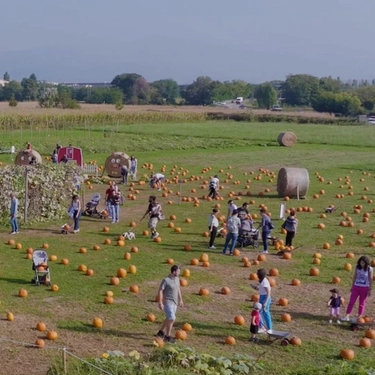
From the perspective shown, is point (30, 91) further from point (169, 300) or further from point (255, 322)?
point (255, 322)

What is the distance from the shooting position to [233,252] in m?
23.2

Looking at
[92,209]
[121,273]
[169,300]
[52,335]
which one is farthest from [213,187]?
[52,335]

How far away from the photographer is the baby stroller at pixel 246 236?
80.1ft

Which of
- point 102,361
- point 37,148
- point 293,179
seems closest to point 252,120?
point 37,148

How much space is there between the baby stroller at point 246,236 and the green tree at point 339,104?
131m

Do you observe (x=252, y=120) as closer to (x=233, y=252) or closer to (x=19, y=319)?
(x=233, y=252)

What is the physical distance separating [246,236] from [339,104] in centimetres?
13429

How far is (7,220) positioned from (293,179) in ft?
49.9

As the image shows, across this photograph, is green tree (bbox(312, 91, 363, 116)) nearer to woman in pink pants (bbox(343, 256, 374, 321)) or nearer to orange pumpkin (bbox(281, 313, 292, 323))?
woman in pink pants (bbox(343, 256, 374, 321))

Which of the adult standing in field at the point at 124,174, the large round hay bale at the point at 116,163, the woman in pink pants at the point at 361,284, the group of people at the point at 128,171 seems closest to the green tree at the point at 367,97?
the large round hay bale at the point at 116,163

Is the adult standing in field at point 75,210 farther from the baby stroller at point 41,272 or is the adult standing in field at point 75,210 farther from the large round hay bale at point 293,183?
the large round hay bale at point 293,183

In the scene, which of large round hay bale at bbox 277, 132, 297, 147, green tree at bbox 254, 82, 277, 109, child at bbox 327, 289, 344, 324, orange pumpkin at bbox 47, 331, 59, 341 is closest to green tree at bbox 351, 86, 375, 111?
green tree at bbox 254, 82, 277, 109

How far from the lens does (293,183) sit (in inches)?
1422

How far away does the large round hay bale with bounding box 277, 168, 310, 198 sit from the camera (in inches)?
1423
